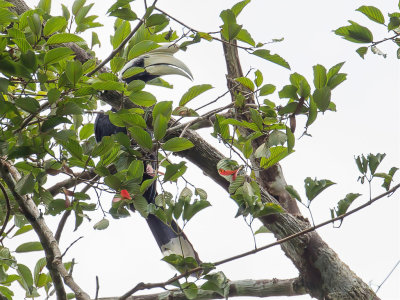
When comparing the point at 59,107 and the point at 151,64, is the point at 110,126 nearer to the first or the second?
the point at 151,64

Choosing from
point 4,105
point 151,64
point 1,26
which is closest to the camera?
point 4,105

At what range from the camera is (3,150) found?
201 centimetres

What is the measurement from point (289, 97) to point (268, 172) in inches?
49.7

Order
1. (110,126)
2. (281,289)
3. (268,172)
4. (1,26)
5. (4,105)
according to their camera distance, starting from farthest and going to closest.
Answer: (110,126) < (268,172) < (281,289) < (1,26) < (4,105)

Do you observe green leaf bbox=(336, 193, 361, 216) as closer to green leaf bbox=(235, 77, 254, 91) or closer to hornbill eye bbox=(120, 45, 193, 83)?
green leaf bbox=(235, 77, 254, 91)

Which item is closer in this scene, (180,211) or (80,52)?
(180,211)

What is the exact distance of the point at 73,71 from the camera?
1.94 m

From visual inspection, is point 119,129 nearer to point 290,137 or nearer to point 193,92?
point 193,92

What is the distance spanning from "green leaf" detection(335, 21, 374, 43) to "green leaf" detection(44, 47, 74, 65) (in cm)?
100

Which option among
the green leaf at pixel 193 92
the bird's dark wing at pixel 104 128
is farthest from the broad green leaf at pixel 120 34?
the bird's dark wing at pixel 104 128

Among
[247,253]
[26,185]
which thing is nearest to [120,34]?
[26,185]

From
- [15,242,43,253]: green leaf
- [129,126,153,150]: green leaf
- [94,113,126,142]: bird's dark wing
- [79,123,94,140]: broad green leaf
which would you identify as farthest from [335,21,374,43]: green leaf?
[94,113,126,142]: bird's dark wing

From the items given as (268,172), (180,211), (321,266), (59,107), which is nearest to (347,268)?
(321,266)

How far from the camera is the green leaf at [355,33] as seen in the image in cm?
216
